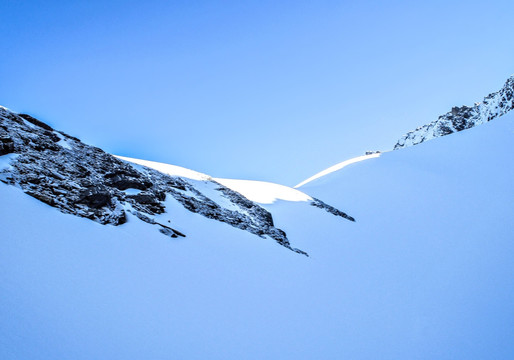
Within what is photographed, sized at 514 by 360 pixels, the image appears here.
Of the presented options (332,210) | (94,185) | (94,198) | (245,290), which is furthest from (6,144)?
(332,210)

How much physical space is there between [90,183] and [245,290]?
6.21 meters

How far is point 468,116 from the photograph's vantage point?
82.9m

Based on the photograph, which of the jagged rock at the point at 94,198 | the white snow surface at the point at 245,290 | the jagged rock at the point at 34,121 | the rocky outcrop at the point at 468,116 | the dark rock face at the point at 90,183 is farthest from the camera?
the rocky outcrop at the point at 468,116

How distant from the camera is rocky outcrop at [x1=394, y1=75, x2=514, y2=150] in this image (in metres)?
66.1

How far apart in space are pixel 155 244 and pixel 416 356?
24.4 ft

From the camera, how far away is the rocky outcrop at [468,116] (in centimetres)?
6606

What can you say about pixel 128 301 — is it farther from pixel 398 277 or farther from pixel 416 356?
pixel 398 277

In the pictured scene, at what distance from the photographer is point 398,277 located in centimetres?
1017

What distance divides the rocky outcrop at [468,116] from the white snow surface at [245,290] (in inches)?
3020

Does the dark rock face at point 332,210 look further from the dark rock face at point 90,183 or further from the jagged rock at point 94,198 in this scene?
the jagged rock at point 94,198

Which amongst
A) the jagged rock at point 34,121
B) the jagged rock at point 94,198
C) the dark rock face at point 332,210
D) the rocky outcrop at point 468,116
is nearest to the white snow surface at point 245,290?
the jagged rock at point 94,198

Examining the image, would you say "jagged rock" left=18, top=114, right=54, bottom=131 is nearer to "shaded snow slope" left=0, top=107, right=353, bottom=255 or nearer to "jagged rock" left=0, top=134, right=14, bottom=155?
"shaded snow slope" left=0, top=107, right=353, bottom=255

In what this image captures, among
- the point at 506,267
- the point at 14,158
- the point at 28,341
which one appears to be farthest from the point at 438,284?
the point at 14,158

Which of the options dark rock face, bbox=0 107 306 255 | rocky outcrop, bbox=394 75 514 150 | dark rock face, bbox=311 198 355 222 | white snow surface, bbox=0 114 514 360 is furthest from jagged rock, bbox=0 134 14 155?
rocky outcrop, bbox=394 75 514 150
